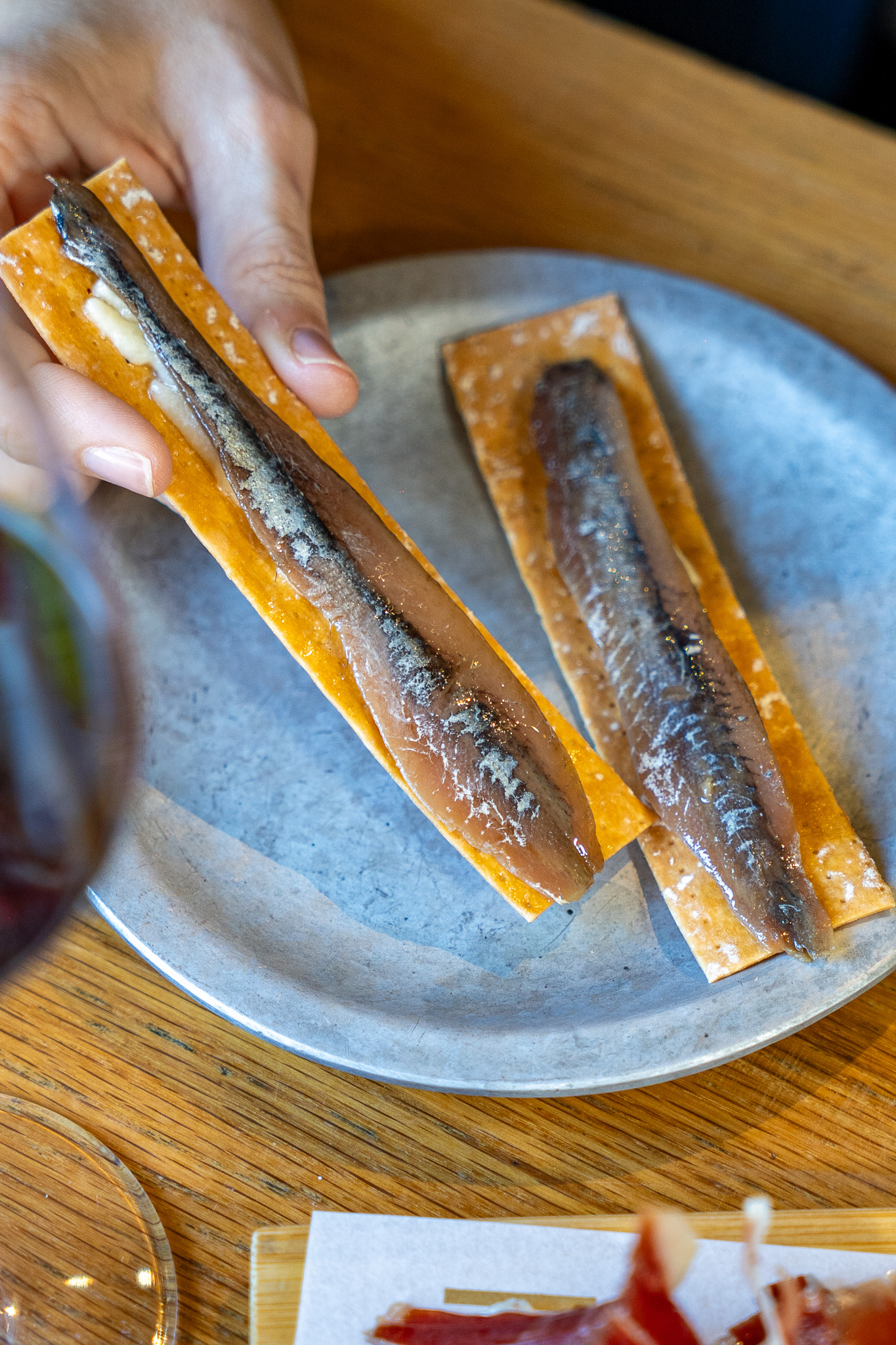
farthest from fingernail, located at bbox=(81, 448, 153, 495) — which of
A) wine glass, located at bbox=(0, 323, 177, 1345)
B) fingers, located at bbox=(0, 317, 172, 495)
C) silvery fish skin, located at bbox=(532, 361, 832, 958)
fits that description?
silvery fish skin, located at bbox=(532, 361, 832, 958)

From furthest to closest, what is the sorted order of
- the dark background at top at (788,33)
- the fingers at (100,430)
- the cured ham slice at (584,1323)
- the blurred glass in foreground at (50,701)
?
the dark background at top at (788,33) → the fingers at (100,430) → the cured ham slice at (584,1323) → the blurred glass in foreground at (50,701)

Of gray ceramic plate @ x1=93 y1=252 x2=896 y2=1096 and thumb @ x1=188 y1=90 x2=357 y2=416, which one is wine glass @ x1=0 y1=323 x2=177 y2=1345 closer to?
gray ceramic plate @ x1=93 y1=252 x2=896 y2=1096

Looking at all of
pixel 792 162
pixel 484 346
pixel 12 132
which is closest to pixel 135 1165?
pixel 484 346

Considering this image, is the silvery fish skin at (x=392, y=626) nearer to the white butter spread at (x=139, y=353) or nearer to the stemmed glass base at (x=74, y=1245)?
the white butter spread at (x=139, y=353)

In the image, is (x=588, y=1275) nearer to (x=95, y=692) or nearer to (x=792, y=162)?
(x=95, y=692)

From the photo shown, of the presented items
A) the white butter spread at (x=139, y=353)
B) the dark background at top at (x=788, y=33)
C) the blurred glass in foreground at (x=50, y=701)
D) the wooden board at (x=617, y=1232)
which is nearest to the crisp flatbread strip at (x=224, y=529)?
the white butter spread at (x=139, y=353)

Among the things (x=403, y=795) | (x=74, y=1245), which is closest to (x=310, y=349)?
(x=403, y=795)

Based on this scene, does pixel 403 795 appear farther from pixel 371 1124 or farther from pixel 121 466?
pixel 121 466
